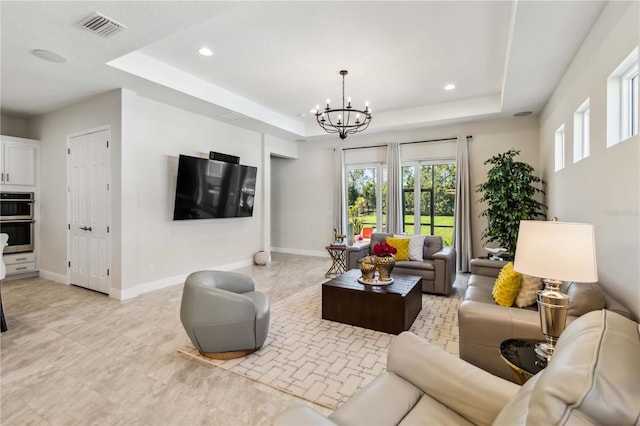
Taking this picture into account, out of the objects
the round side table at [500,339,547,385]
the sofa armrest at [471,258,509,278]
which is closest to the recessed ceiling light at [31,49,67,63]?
the round side table at [500,339,547,385]

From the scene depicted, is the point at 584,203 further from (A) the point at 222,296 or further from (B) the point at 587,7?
(A) the point at 222,296

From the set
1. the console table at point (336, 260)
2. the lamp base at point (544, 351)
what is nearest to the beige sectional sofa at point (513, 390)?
the lamp base at point (544, 351)

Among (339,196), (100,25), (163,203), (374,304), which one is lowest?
(374,304)

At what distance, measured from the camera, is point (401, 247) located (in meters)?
5.28

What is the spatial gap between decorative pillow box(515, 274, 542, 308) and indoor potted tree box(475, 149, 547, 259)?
2.68 meters

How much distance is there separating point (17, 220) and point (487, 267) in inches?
304

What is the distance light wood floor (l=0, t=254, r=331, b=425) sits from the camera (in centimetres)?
203

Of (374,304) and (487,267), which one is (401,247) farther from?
(374,304)

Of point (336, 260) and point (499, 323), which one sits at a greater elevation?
point (499, 323)

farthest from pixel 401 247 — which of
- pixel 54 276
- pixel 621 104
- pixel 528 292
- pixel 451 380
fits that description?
pixel 54 276

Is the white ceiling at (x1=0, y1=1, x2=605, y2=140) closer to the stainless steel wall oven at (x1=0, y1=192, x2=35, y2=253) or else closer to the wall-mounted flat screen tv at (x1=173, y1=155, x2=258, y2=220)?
the wall-mounted flat screen tv at (x1=173, y1=155, x2=258, y2=220)

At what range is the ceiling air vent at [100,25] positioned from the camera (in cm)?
275

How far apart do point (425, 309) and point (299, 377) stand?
2235 millimetres

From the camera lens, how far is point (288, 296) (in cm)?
463
